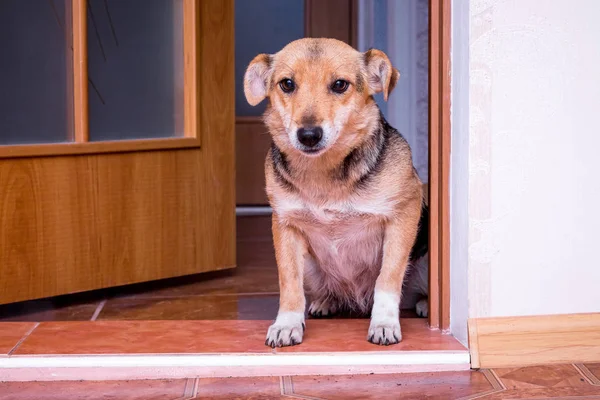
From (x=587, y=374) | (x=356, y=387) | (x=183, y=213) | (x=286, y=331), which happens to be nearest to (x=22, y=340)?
(x=286, y=331)

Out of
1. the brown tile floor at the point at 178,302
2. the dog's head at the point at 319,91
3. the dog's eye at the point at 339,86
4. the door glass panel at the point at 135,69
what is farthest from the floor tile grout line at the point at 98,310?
the dog's eye at the point at 339,86

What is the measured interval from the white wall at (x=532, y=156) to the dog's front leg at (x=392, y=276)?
10.1 inches

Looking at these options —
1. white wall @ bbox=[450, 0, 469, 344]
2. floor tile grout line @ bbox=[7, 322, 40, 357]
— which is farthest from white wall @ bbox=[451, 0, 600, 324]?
floor tile grout line @ bbox=[7, 322, 40, 357]

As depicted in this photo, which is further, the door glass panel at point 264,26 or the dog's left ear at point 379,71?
the door glass panel at point 264,26

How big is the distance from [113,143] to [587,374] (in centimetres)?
187

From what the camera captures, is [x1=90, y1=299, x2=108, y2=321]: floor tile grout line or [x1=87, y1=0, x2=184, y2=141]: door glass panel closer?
[x1=90, y1=299, x2=108, y2=321]: floor tile grout line

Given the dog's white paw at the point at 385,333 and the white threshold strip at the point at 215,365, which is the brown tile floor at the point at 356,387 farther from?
the dog's white paw at the point at 385,333

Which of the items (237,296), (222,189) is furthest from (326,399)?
(222,189)

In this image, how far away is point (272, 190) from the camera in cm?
251

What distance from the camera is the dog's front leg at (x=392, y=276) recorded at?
233 cm

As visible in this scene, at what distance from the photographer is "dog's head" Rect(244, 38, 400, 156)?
2271 millimetres

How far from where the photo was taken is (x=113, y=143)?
3.04 meters

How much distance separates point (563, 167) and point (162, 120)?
170cm

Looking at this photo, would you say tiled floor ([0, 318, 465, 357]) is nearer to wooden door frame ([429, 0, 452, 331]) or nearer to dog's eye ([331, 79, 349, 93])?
wooden door frame ([429, 0, 452, 331])
